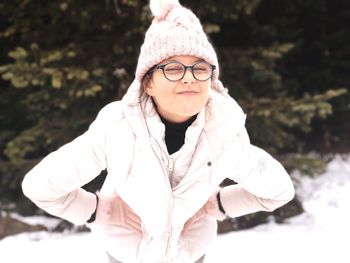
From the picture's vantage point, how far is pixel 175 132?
1.70m

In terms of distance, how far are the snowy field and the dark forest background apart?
0.95 feet

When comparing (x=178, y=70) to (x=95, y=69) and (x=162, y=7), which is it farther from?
(x=95, y=69)

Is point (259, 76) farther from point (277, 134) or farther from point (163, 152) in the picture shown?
point (163, 152)

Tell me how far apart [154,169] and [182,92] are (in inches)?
11.7

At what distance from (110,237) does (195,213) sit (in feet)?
1.22

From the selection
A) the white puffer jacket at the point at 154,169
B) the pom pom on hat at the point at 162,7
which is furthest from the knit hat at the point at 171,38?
the white puffer jacket at the point at 154,169

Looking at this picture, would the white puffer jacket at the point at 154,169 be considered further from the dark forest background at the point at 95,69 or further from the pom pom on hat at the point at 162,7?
the dark forest background at the point at 95,69

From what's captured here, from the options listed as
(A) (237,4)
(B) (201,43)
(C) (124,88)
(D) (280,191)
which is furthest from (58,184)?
(A) (237,4)

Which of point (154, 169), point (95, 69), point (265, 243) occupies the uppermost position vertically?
point (154, 169)

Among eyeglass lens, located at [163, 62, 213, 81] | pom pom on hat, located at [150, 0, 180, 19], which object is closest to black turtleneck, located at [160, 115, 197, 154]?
eyeglass lens, located at [163, 62, 213, 81]

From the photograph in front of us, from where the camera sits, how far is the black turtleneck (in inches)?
66.7

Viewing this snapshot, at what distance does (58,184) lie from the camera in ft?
5.22

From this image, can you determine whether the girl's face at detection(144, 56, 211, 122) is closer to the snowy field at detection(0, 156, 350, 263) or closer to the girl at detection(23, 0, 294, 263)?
the girl at detection(23, 0, 294, 263)

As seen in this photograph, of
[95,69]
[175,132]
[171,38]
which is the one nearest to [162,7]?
[171,38]
